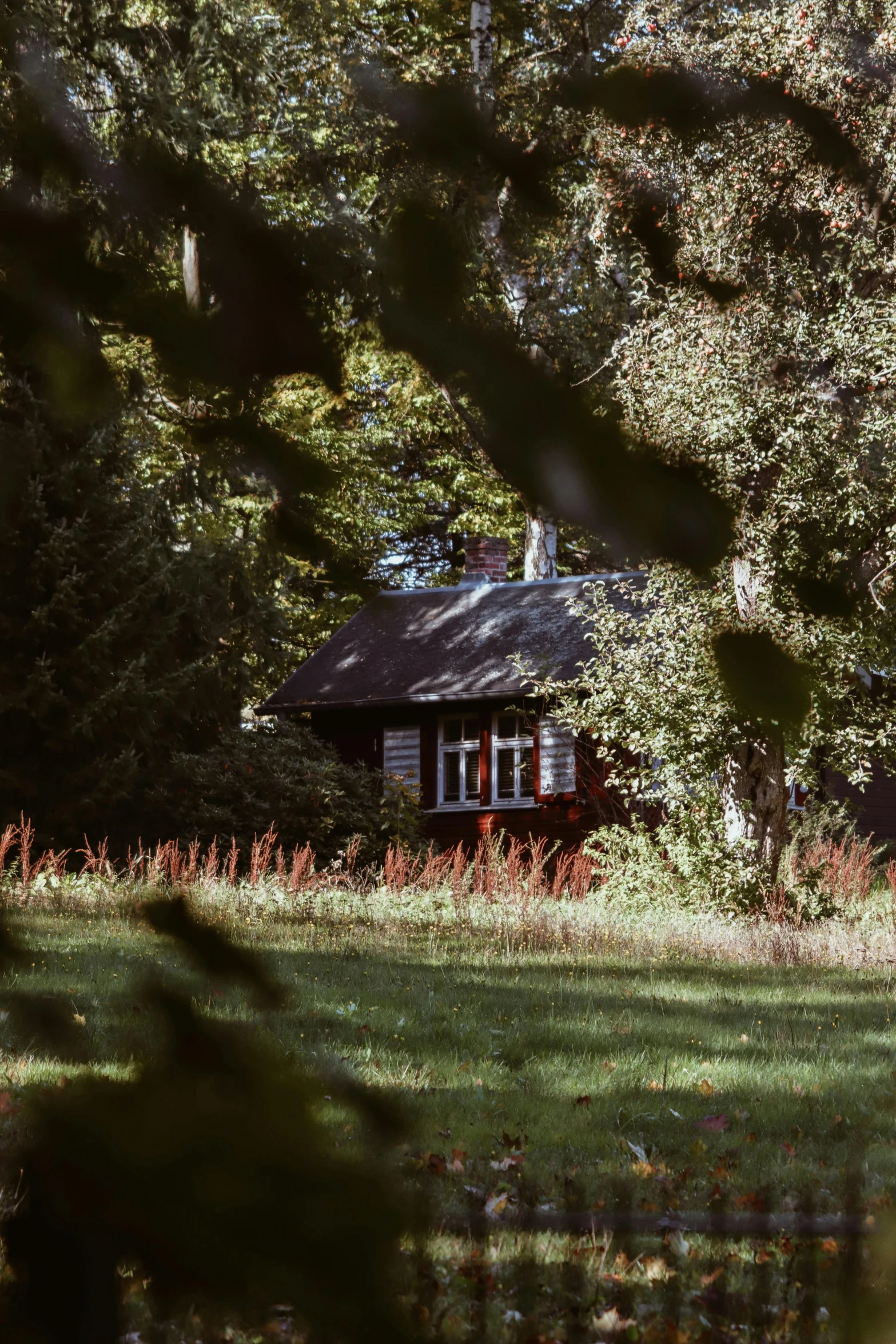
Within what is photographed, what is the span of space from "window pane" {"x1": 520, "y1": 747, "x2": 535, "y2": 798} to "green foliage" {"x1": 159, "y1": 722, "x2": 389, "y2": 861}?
11.0ft

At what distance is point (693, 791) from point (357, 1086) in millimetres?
11459

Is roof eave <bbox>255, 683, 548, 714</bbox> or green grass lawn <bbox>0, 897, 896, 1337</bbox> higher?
roof eave <bbox>255, 683, 548, 714</bbox>

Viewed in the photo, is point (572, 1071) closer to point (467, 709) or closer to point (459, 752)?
point (467, 709)

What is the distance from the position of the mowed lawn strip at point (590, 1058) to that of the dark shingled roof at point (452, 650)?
8827 millimetres

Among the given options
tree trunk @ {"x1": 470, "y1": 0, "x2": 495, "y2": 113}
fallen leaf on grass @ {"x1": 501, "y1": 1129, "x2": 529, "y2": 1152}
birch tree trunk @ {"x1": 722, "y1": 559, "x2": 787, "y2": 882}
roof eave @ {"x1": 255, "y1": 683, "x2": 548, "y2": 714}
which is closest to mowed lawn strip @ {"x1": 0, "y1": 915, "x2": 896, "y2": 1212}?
fallen leaf on grass @ {"x1": 501, "y1": 1129, "x2": 529, "y2": 1152}

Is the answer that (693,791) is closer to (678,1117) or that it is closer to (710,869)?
(710,869)

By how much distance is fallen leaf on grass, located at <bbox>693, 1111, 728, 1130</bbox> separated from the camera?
4.71 meters

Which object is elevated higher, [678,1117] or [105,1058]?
[105,1058]

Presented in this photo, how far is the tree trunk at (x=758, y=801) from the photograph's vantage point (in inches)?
460

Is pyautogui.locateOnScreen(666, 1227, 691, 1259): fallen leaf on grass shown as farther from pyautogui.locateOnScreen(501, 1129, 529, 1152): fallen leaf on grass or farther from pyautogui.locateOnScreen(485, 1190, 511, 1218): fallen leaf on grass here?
pyautogui.locateOnScreen(501, 1129, 529, 1152): fallen leaf on grass

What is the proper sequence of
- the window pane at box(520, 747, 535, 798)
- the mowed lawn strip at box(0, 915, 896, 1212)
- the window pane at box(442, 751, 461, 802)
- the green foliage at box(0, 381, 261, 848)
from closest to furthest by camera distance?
the mowed lawn strip at box(0, 915, 896, 1212) < the green foliage at box(0, 381, 261, 848) < the window pane at box(520, 747, 535, 798) < the window pane at box(442, 751, 461, 802)

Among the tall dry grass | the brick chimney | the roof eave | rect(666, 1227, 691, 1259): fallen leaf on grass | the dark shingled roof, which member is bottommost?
rect(666, 1227, 691, 1259): fallen leaf on grass

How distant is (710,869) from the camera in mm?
11461

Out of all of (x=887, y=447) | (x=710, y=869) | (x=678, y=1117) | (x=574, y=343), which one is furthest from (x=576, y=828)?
(x=574, y=343)
